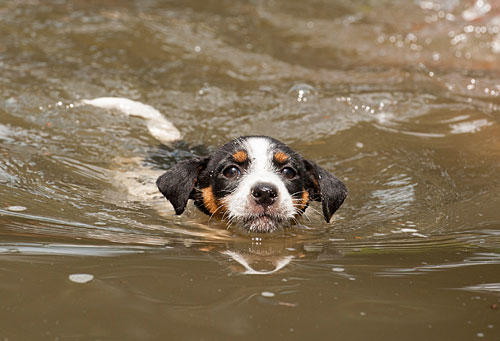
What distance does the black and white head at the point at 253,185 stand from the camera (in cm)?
420

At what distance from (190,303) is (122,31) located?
6.98 m

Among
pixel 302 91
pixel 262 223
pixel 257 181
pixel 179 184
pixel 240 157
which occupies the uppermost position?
pixel 302 91

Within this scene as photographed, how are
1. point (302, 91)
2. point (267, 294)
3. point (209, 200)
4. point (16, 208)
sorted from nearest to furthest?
1. point (267, 294)
2. point (16, 208)
3. point (209, 200)
4. point (302, 91)

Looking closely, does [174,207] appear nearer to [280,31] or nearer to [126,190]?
[126,190]

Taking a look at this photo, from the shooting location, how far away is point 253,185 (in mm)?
4180

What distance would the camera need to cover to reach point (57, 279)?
296 cm

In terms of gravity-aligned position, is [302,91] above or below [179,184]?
above

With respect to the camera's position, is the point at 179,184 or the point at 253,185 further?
the point at 179,184

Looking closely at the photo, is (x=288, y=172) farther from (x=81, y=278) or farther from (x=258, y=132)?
(x=258, y=132)

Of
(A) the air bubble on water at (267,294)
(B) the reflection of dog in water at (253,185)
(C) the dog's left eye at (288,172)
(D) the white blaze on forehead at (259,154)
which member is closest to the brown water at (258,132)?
(A) the air bubble on water at (267,294)

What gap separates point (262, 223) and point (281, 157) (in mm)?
544

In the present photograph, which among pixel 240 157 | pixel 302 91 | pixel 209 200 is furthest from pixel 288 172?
pixel 302 91

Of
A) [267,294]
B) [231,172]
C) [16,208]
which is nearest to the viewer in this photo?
[267,294]

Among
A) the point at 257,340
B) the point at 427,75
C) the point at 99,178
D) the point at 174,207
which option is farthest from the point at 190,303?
the point at 427,75
